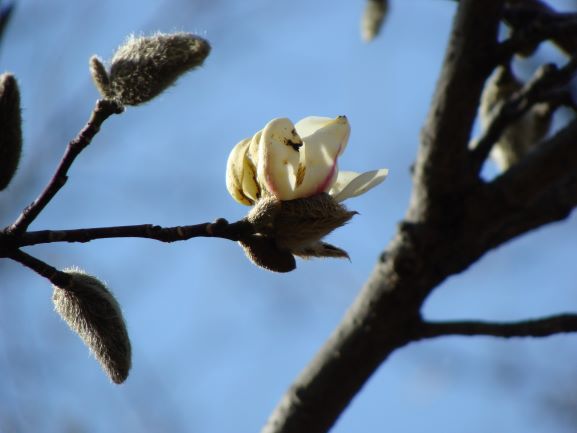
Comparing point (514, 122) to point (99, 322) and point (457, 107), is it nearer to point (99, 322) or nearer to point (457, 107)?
point (457, 107)

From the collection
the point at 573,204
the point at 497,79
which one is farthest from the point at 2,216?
the point at 573,204

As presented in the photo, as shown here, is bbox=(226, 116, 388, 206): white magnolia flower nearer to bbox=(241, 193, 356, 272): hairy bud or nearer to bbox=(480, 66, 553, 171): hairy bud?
bbox=(241, 193, 356, 272): hairy bud

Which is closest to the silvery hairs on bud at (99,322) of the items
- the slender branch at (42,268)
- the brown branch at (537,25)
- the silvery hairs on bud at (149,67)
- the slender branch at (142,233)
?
the slender branch at (42,268)

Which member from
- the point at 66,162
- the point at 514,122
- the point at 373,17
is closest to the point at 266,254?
the point at 66,162

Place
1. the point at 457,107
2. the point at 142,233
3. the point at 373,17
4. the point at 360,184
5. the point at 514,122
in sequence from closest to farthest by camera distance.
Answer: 1. the point at 142,233
2. the point at 360,184
3. the point at 457,107
4. the point at 514,122
5. the point at 373,17

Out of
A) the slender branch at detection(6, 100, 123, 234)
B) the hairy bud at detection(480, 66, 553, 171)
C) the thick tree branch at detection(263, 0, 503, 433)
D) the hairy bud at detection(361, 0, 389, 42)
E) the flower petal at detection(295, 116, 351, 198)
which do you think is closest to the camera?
the slender branch at detection(6, 100, 123, 234)

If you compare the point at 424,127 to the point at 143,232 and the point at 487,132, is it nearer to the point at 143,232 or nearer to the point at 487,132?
the point at 487,132

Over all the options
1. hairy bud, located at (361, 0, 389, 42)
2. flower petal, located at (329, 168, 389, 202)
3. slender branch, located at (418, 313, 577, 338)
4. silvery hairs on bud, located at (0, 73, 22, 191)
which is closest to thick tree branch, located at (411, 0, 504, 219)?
slender branch, located at (418, 313, 577, 338)
